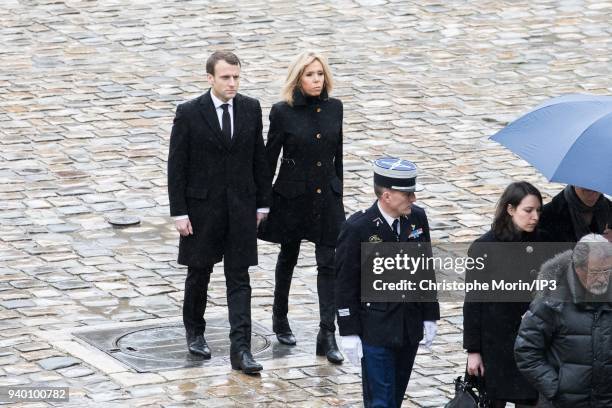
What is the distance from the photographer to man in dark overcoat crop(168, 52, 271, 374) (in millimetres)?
10797

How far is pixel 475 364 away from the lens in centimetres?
925

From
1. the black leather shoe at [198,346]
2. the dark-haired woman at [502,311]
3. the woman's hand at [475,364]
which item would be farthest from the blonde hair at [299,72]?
the woman's hand at [475,364]

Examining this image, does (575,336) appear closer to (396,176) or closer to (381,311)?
(381,311)

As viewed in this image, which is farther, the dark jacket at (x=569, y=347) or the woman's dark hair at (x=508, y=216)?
the woman's dark hair at (x=508, y=216)

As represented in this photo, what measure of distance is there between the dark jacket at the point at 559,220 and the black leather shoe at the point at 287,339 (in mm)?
2369

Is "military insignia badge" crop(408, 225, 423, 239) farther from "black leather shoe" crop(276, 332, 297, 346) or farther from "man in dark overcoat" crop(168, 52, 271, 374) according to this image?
"black leather shoe" crop(276, 332, 297, 346)

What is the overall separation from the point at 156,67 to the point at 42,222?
5.29 meters

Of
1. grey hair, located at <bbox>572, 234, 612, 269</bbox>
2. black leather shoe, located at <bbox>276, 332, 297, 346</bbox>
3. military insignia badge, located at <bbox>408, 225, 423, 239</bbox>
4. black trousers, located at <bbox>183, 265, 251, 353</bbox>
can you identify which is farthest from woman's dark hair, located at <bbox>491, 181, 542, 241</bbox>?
black leather shoe, located at <bbox>276, 332, 297, 346</bbox>

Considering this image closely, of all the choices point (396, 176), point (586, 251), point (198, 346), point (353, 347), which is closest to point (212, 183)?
point (198, 346)

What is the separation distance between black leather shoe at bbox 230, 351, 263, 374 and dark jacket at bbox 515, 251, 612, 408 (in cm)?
285

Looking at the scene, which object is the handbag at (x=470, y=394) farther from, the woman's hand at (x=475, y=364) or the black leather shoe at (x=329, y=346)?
the black leather shoe at (x=329, y=346)

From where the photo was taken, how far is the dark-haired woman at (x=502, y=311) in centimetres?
920

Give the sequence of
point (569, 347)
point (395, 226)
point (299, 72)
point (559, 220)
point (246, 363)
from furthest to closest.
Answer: point (299, 72) < point (246, 363) < point (559, 220) < point (395, 226) < point (569, 347)

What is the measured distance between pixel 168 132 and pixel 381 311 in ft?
25.7
